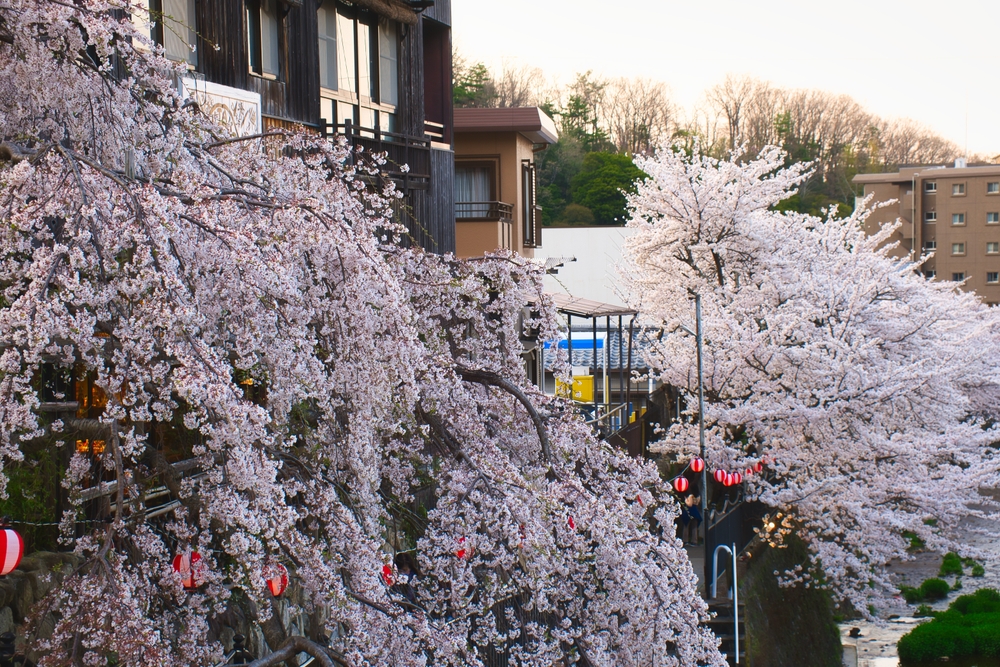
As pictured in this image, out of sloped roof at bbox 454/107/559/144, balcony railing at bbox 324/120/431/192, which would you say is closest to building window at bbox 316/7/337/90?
balcony railing at bbox 324/120/431/192

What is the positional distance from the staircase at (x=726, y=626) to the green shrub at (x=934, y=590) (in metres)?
10.3

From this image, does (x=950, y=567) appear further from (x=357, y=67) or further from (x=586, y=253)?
(x=357, y=67)

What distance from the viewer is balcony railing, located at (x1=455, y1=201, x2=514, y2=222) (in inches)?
712

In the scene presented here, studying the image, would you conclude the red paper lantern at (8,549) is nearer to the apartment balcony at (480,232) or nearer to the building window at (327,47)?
the building window at (327,47)

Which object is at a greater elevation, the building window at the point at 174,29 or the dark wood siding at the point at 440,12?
the dark wood siding at the point at 440,12

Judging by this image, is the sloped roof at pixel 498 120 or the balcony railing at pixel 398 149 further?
the sloped roof at pixel 498 120

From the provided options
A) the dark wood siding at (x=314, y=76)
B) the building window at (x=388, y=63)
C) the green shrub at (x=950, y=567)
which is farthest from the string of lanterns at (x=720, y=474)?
the green shrub at (x=950, y=567)

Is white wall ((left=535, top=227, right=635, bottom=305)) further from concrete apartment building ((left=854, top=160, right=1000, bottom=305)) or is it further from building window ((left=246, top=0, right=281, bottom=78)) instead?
concrete apartment building ((left=854, top=160, right=1000, bottom=305))

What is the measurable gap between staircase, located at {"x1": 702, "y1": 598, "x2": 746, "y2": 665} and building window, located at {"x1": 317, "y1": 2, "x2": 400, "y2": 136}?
29.1 feet

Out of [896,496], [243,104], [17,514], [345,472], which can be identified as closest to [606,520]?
[345,472]

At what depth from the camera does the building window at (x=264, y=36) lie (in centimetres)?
993

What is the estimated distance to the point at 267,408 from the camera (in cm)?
518

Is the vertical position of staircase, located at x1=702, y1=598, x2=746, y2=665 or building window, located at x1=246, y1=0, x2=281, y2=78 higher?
building window, located at x1=246, y1=0, x2=281, y2=78

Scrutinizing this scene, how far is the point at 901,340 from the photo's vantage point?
19719mm
